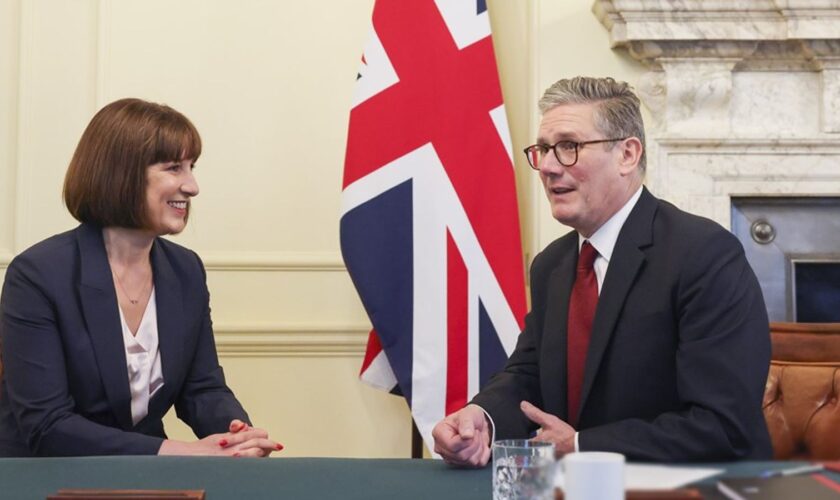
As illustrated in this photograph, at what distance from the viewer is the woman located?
7.55 ft

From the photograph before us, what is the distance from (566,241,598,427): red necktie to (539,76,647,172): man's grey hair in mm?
293

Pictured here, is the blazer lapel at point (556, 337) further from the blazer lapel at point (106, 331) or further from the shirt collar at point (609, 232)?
the blazer lapel at point (106, 331)

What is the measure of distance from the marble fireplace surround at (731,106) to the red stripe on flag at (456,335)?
81 cm

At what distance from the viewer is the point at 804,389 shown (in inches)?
91.6

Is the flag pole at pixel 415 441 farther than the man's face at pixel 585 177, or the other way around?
the flag pole at pixel 415 441

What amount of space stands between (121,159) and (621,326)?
130cm

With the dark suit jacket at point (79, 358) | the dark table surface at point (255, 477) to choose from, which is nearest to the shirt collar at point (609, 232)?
the dark table surface at point (255, 477)

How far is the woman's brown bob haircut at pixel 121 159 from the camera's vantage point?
2518 mm

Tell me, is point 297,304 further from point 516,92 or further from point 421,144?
point 516,92

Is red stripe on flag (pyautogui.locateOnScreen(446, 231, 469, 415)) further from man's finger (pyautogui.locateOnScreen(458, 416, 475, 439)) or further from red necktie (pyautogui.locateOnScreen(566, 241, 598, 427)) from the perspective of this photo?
man's finger (pyautogui.locateOnScreen(458, 416, 475, 439))

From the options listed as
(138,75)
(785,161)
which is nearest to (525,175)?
(785,161)

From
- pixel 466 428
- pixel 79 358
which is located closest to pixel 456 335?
pixel 79 358

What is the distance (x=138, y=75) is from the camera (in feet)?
12.8

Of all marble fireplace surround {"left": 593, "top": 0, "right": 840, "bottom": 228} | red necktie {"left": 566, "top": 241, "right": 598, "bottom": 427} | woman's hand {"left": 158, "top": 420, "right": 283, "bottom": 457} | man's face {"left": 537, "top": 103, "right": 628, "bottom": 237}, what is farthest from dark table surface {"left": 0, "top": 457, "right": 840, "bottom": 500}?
marble fireplace surround {"left": 593, "top": 0, "right": 840, "bottom": 228}
